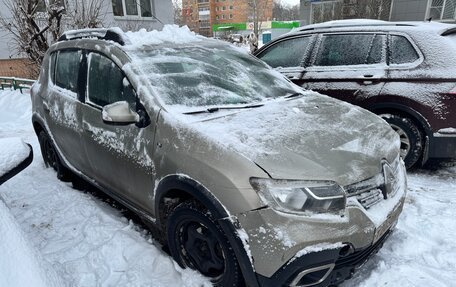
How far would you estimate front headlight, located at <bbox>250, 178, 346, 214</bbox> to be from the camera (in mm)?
1988

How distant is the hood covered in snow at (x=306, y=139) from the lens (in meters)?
2.07

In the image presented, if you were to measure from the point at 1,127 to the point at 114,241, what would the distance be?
6.34 meters

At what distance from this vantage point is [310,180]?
2.02 metres

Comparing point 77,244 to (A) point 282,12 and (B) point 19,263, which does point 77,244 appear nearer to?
(B) point 19,263

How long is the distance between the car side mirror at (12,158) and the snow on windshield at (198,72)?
98 cm

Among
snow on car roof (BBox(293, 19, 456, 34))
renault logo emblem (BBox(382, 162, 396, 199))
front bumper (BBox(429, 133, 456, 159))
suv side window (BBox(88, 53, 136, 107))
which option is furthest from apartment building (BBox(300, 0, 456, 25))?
suv side window (BBox(88, 53, 136, 107))

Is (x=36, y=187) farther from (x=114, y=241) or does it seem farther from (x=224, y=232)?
(x=224, y=232)

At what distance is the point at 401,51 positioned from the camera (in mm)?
4426

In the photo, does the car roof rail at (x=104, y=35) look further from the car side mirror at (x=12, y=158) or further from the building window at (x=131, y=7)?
the building window at (x=131, y=7)

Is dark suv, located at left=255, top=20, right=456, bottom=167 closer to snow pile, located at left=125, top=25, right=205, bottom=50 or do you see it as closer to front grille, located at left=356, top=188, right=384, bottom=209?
snow pile, located at left=125, top=25, right=205, bottom=50

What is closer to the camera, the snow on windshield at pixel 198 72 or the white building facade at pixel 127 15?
the snow on windshield at pixel 198 72

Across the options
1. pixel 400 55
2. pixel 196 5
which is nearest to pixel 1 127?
pixel 400 55

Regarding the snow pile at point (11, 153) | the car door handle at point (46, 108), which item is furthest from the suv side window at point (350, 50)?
the snow pile at point (11, 153)

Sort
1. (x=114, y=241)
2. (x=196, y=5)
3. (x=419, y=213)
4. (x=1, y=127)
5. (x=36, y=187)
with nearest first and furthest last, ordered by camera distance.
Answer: (x=114, y=241)
(x=419, y=213)
(x=36, y=187)
(x=1, y=127)
(x=196, y=5)
